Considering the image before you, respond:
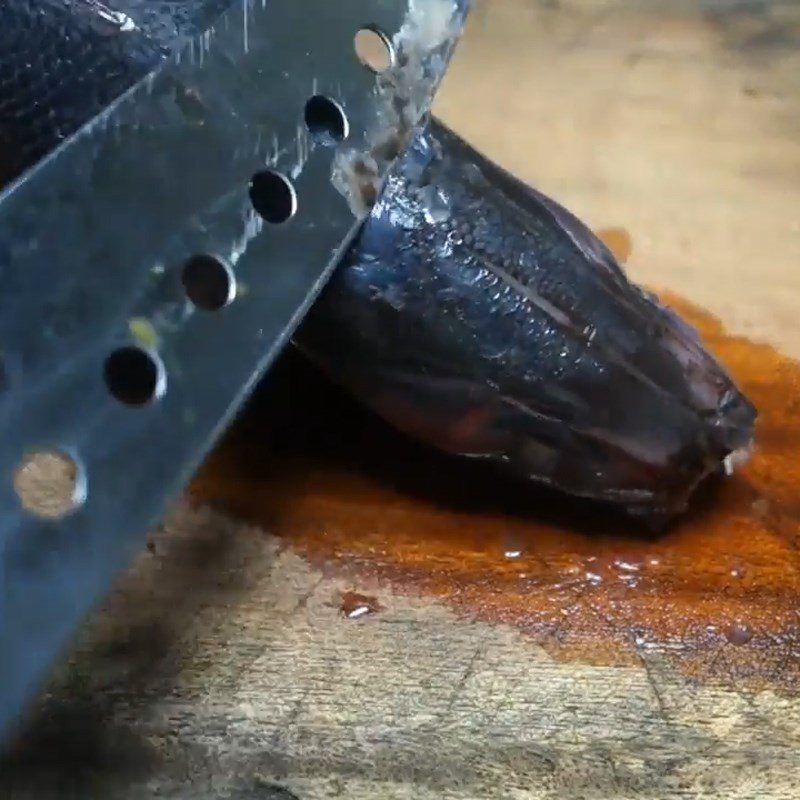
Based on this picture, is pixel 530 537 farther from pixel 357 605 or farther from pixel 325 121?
pixel 325 121

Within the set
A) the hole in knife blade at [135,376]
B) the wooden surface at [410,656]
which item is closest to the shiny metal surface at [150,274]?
the hole in knife blade at [135,376]

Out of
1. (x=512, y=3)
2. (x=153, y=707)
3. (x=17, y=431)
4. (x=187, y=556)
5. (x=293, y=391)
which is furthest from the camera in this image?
(x=512, y=3)

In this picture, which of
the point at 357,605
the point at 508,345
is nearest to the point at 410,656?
the point at 357,605

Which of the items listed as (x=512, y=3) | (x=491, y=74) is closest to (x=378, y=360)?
(x=491, y=74)

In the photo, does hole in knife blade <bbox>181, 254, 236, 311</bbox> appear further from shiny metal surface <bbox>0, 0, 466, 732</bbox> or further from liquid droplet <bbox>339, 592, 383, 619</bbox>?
liquid droplet <bbox>339, 592, 383, 619</bbox>

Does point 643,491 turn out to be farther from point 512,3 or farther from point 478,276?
point 512,3

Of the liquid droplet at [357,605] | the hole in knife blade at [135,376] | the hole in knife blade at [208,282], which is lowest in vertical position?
the liquid droplet at [357,605]

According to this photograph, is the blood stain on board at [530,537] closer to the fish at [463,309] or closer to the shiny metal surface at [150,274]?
the fish at [463,309]
